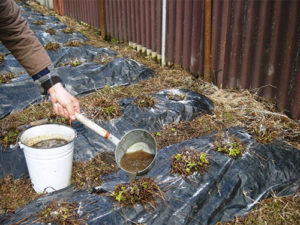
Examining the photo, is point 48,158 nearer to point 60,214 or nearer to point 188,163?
point 60,214

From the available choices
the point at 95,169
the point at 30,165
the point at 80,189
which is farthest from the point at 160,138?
the point at 30,165

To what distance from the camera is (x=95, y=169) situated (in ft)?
11.1

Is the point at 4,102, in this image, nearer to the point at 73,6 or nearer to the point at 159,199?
the point at 159,199

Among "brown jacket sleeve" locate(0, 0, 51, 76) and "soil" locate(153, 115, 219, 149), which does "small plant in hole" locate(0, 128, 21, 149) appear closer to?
"brown jacket sleeve" locate(0, 0, 51, 76)

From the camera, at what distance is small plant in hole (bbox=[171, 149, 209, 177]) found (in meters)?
2.78

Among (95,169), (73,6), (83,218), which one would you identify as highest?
(73,6)

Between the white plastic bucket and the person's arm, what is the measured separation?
71cm

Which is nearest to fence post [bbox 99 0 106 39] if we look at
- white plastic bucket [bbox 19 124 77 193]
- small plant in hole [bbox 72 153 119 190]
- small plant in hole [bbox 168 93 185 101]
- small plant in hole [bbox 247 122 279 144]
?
small plant in hole [bbox 168 93 185 101]

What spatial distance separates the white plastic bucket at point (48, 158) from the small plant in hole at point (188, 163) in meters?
1.08

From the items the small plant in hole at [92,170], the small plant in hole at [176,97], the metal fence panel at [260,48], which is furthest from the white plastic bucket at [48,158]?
the metal fence panel at [260,48]

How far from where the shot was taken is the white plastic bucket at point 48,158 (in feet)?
9.24

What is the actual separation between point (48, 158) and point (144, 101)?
73.9 inches

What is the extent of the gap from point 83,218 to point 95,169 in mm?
1033

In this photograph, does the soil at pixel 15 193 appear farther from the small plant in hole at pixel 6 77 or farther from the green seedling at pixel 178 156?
the small plant in hole at pixel 6 77
